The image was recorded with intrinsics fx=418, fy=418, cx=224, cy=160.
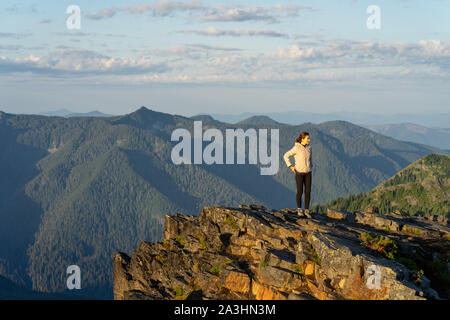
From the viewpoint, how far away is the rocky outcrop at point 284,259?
1078 inches

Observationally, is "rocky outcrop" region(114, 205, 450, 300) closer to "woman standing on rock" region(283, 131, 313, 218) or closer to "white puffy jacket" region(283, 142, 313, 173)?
"woman standing on rock" region(283, 131, 313, 218)

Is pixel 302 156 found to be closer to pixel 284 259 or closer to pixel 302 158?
pixel 302 158

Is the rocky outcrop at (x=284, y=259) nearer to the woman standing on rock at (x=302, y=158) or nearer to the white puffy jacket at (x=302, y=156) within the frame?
the woman standing on rock at (x=302, y=158)

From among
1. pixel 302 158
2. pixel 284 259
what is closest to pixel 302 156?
pixel 302 158

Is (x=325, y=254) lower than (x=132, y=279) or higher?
higher

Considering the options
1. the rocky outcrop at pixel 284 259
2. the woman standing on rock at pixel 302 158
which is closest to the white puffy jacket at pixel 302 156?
the woman standing on rock at pixel 302 158

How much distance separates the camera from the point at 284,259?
3175cm

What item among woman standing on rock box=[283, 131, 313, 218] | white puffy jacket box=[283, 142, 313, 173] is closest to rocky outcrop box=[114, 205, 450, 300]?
woman standing on rock box=[283, 131, 313, 218]

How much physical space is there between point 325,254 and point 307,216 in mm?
13678
